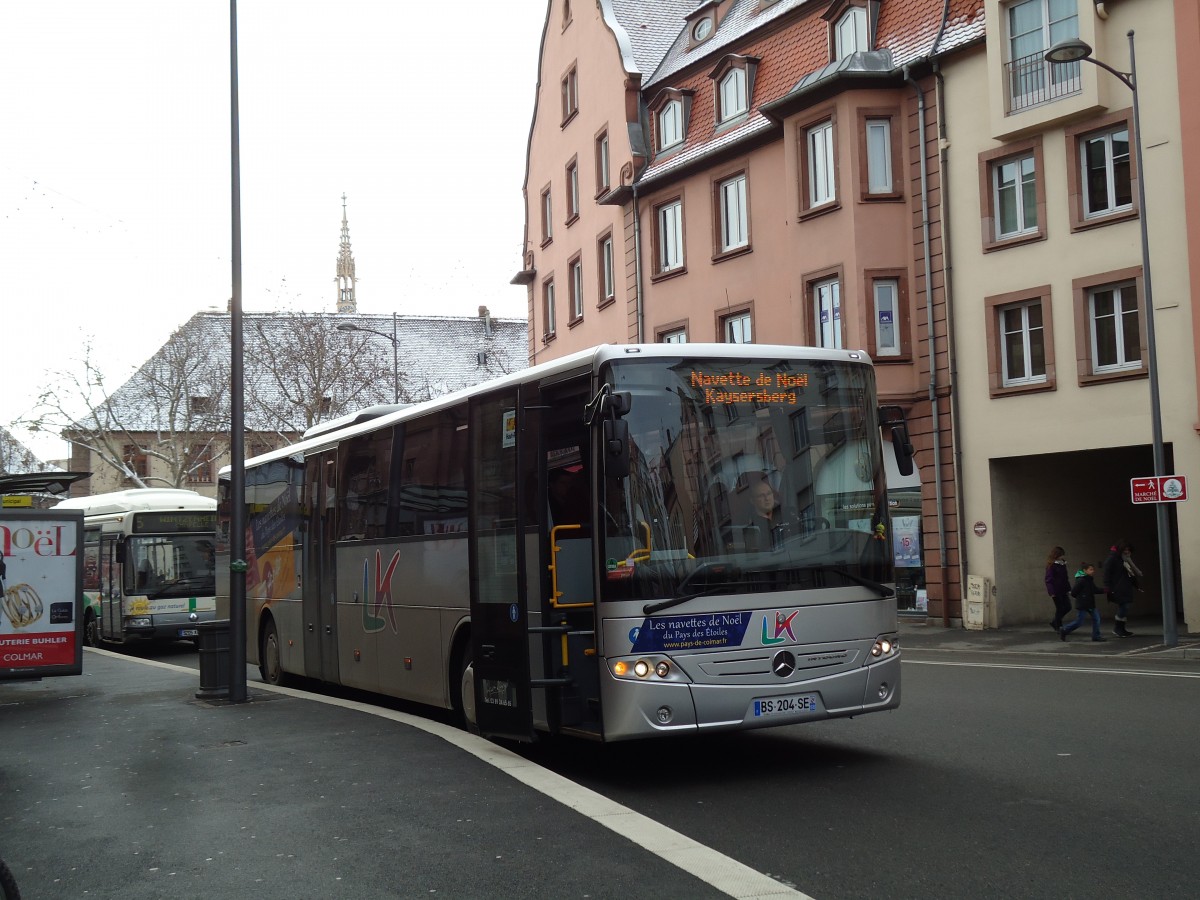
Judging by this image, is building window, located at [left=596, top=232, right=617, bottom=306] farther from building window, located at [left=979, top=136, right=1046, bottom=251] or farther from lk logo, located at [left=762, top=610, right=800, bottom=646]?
lk logo, located at [left=762, top=610, right=800, bottom=646]

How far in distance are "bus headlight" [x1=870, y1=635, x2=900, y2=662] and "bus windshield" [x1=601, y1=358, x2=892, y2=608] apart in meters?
0.36

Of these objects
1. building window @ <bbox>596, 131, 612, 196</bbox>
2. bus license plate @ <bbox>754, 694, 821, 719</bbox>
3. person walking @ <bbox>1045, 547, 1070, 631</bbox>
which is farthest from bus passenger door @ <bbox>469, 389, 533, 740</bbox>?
building window @ <bbox>596, 131, 612, 196</bbox>

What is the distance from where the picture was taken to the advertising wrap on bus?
17.7 m

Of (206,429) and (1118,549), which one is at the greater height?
(206,429)

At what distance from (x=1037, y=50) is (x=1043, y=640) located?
10.8 meters

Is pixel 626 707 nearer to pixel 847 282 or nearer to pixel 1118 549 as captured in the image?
pixel 1118 549

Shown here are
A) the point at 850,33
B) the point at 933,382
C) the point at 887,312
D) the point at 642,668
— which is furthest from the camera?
the point at 850,33

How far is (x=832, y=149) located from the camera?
2928 cm

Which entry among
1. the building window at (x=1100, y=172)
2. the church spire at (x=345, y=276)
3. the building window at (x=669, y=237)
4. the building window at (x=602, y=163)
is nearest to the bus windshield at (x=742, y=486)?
the building window at (x=1100, y=172)

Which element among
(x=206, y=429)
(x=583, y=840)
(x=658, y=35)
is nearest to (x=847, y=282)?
(x=658, y=35)

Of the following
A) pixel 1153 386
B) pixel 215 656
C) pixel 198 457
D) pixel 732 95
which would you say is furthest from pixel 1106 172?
pixel 198 457

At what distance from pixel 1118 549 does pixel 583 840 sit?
1905 centimetres

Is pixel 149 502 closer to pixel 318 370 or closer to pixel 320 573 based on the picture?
pixel 320 573

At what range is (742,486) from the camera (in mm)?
9375
